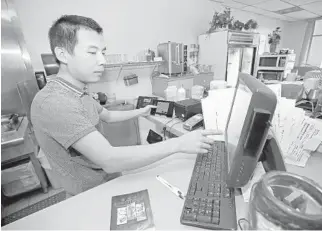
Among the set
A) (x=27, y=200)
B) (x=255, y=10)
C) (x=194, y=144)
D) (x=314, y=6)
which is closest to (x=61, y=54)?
(x=194, y=144)

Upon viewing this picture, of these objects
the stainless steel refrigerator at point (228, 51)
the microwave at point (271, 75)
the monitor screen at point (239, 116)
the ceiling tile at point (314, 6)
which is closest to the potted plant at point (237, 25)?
the stainless steel refrigerator at point (228, 51)

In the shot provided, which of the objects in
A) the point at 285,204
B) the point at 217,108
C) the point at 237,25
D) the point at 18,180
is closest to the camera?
the point at 285,204

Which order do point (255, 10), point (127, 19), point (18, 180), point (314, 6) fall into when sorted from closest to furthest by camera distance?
point (18, 180) < point (127, 19) < point (314, 6) < point (255, 10)

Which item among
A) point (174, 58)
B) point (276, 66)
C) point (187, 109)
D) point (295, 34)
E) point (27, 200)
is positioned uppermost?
point (295, 34)

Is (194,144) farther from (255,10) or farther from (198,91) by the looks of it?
(255,10)

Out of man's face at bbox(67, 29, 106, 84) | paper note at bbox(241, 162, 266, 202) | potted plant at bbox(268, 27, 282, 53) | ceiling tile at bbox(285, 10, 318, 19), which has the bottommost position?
paper note at bbox(241, 162, 266, 202)

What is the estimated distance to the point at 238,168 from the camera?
498mm

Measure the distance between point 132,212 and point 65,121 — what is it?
44 centimetres

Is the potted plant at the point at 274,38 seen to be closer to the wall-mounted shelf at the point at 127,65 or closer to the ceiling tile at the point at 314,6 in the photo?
the ceiling tile at the point at 314,6

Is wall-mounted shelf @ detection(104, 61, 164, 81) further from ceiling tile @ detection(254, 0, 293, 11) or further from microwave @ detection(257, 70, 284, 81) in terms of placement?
ceiling tile @ detection(254, 0, 293, 11)

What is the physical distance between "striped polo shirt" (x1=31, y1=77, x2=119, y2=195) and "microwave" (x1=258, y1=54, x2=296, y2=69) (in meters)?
3.91

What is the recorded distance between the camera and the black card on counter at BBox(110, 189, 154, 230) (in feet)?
1.69

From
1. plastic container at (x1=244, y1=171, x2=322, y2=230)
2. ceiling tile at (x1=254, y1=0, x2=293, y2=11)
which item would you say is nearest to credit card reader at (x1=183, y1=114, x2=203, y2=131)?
plastic container at (x1=244, y1=171, x2=322, y2=230)

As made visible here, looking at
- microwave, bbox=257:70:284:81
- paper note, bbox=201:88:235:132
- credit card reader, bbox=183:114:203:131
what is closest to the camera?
paper note, bbox=201:88:235:132
